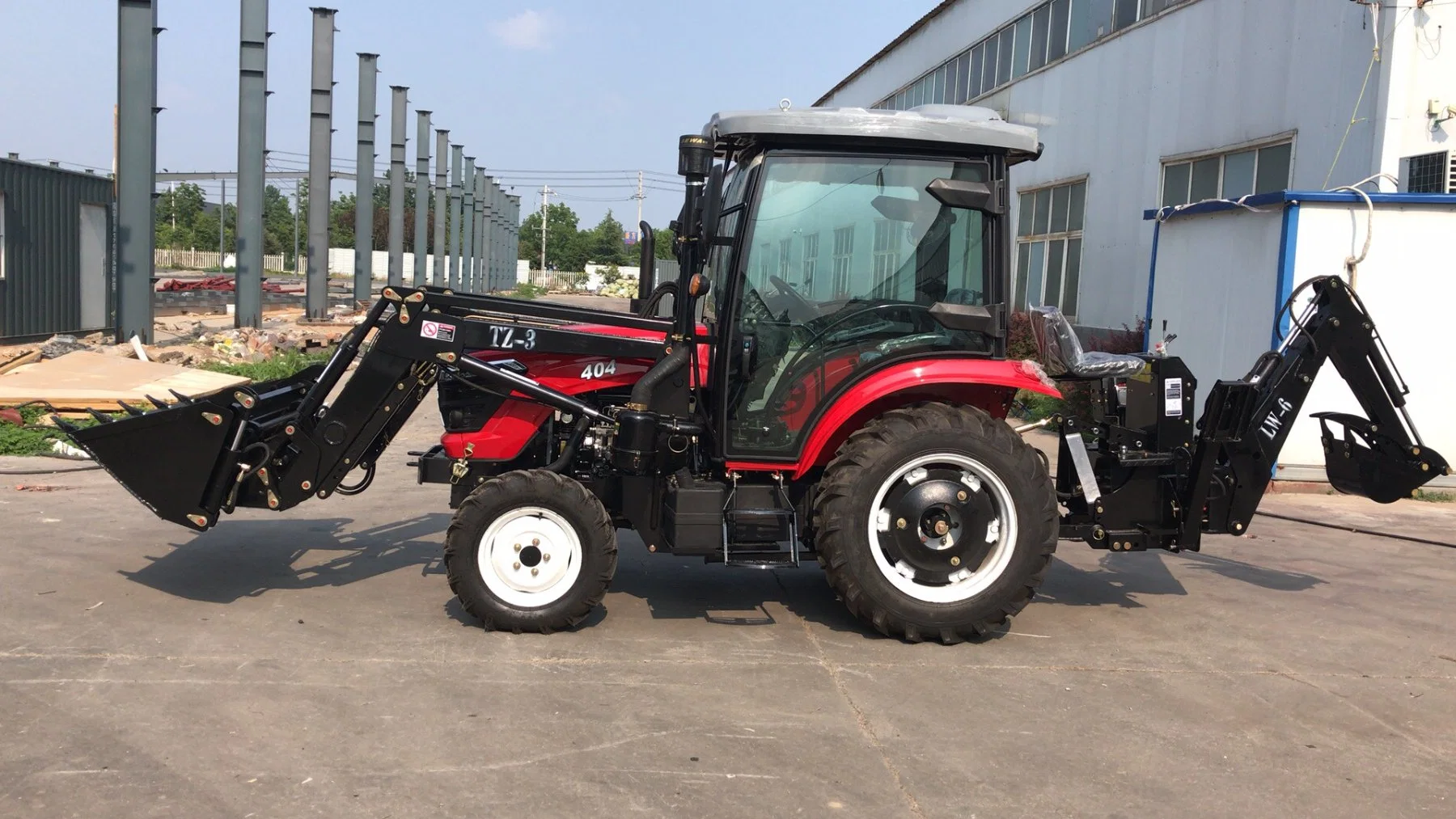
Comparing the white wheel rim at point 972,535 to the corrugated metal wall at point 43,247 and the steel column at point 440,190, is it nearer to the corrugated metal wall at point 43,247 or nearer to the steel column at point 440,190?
the corrugated metal wall at point 43,247

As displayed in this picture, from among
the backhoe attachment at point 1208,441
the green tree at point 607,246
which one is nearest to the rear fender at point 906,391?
the backhoe attachment at point 1208,441

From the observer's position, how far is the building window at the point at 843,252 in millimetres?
5766

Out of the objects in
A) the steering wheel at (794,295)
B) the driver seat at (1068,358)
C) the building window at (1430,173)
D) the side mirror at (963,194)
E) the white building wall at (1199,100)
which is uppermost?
the white building wall at (1199,100)

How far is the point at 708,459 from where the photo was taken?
607cm

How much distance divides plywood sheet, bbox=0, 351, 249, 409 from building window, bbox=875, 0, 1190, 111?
42.5 ft

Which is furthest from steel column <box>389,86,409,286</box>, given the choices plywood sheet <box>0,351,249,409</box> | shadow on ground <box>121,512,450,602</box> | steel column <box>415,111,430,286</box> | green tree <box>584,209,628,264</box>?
green tree <box>584,209,628,264</box>

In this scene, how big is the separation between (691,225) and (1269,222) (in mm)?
7160

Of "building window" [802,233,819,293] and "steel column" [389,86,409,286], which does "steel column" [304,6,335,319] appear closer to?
"steel column" [389,86,409,286]

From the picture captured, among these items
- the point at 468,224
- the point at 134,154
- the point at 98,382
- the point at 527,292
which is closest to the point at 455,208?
the point at 468,224

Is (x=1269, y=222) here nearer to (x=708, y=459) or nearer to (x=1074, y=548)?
(x=1074, y=548)

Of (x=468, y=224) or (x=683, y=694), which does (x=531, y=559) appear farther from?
(x=468, y=224)

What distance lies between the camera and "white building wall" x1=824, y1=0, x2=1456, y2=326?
1143 centimetres

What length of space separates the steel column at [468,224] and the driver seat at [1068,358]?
41355 mm

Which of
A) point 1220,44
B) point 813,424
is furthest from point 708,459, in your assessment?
point 1220,44
